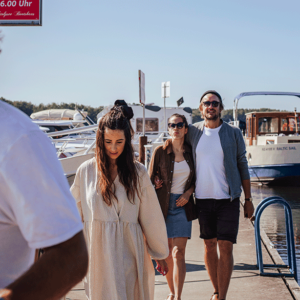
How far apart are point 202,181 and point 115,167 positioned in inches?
54.0

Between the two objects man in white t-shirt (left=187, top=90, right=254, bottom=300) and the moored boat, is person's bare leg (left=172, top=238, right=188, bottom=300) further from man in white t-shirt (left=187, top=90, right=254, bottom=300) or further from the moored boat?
the moored boat

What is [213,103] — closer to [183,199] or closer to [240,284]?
[183,199]

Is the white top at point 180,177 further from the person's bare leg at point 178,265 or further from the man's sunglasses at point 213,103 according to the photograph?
the man's sunglasses at point 213,103

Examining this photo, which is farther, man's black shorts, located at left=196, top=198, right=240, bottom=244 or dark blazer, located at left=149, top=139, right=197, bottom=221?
dark blazer, located at left=149, top=139, right=197, bottom=221

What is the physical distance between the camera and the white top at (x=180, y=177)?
432 centimetres

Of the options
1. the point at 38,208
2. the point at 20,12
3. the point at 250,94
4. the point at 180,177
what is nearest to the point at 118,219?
the point at 180,177

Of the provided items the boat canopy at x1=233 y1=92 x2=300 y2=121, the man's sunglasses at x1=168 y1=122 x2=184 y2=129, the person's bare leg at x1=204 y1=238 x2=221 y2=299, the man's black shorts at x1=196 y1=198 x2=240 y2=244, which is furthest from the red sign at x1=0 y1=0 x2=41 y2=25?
the boat canopy at x1=233 y1=92 x2=300 y2=121

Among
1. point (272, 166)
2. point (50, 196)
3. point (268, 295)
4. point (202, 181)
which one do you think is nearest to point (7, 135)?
point (50, 196)

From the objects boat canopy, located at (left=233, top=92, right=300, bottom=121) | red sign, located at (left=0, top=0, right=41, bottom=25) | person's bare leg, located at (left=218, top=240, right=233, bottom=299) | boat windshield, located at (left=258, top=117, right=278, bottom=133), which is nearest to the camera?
person's bare leg, located at (left=218, top=240, right=233, bottom=299)

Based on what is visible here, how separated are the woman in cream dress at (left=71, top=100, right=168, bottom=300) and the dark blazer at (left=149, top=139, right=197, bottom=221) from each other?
4.09 ft

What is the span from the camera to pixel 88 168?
123 inches

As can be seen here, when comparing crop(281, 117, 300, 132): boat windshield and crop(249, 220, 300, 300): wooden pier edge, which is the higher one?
crop(281, 117, 300, 132): boat windshield

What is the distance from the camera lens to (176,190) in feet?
14.1

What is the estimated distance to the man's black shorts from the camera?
163 inches
